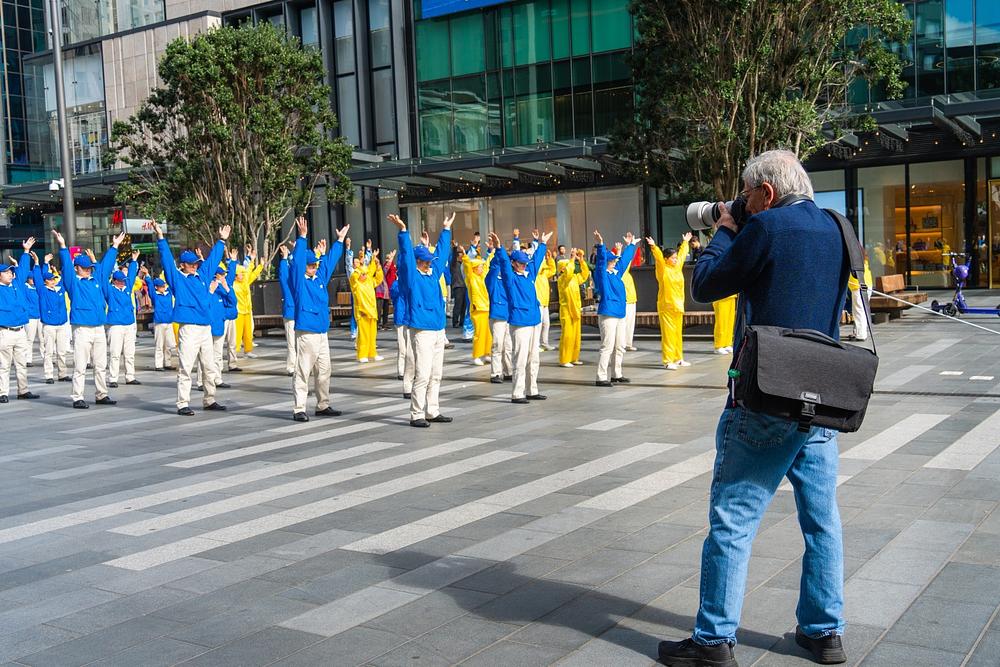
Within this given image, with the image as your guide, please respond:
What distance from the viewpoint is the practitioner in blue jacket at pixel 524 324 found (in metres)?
12.5

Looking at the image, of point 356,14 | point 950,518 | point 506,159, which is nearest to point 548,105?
point 506,159

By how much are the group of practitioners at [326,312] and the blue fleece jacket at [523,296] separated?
0.05ft

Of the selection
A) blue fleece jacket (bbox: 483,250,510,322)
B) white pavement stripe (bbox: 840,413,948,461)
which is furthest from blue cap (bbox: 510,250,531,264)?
white pavement stripe (bbox: 840,413,948,461)

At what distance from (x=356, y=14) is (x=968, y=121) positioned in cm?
2159

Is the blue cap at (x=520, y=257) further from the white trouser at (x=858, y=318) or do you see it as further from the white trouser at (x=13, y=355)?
the white trouser at (x=13, y=355)

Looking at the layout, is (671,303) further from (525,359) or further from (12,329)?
(12,329)

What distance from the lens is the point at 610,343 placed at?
1384cm

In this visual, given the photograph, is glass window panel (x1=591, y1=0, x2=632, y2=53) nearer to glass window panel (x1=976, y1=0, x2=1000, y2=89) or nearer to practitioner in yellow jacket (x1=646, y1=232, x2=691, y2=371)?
glass window panel (x1=976, y1=0, x2=1000, y2=89)

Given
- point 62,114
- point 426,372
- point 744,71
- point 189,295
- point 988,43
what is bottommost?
point 426,372

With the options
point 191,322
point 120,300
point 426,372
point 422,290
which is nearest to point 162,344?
point 120,300

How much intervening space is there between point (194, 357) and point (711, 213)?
10.2 metres

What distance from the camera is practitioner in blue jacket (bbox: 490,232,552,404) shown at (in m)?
12.5

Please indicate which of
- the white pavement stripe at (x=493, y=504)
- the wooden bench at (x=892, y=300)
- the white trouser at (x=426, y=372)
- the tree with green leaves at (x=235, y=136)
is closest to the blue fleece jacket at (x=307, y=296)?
the white trouser at (x=426, y=372)

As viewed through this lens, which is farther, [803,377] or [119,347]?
[119,347]
